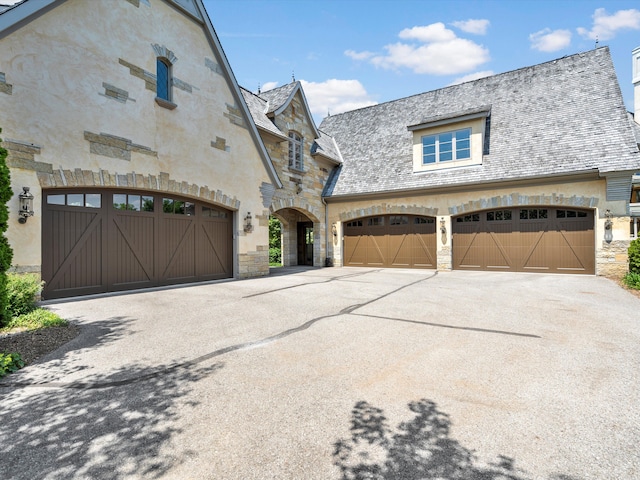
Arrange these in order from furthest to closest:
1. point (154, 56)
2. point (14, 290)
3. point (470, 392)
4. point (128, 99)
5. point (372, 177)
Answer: point (372, 177), point (154, 56), point (128, 99), point (14, 290), point (470, 392)

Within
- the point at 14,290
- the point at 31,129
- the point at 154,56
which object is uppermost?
the point at 154,56

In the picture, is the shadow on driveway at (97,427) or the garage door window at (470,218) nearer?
the shadow on driveway at (97,427)

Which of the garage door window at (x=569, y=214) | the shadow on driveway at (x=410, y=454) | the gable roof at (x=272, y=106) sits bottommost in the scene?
the shadow on driveway at (x=410, y=454)

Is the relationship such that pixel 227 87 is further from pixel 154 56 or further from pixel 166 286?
pixel 166 286

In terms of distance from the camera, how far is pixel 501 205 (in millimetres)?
12984

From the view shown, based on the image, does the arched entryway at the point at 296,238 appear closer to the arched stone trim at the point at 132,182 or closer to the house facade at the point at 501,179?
the house facade at the point at 501,179

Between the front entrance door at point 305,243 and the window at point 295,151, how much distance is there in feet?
13.9

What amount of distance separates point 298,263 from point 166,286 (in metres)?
10.0

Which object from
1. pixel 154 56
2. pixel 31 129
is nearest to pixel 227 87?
pixel 154 56

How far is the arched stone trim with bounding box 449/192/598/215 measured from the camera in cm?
1166

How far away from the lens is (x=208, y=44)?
10.5 metres

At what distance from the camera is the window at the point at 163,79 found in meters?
9.20

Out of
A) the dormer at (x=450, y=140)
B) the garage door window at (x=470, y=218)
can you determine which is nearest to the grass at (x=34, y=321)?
the garage door window at (x=470, y=218)

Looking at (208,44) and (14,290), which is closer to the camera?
(14,290)
